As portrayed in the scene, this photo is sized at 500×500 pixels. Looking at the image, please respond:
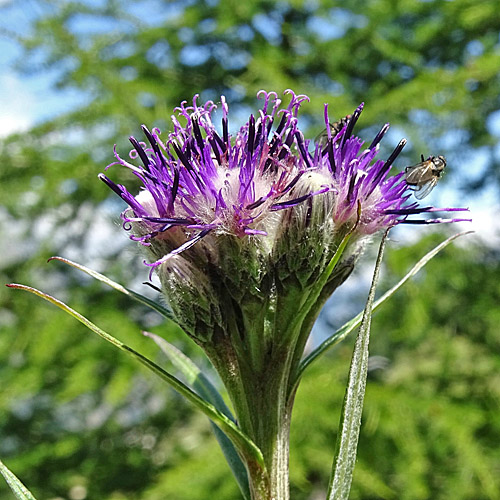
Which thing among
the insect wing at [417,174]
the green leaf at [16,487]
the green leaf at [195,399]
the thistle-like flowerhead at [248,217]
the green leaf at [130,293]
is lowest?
the green leaf at [16,487]

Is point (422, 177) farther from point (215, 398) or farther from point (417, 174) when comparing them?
point (215, 398)

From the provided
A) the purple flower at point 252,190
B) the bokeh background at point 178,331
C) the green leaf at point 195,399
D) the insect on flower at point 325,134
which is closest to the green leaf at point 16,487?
the green leaf at point 195,399

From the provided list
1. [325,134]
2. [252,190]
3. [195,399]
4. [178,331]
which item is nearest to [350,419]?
[195,399]

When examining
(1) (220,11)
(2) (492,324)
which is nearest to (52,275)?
(1) (220,11)

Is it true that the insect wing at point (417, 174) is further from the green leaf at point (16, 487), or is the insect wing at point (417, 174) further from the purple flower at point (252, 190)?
the green leaf at point (16, 487)

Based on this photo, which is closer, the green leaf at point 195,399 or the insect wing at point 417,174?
the green leaf at point 195,399

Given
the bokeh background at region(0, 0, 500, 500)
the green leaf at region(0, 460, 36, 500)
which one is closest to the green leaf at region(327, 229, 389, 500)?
the green leaf at region(0, 460, 36, 500)
